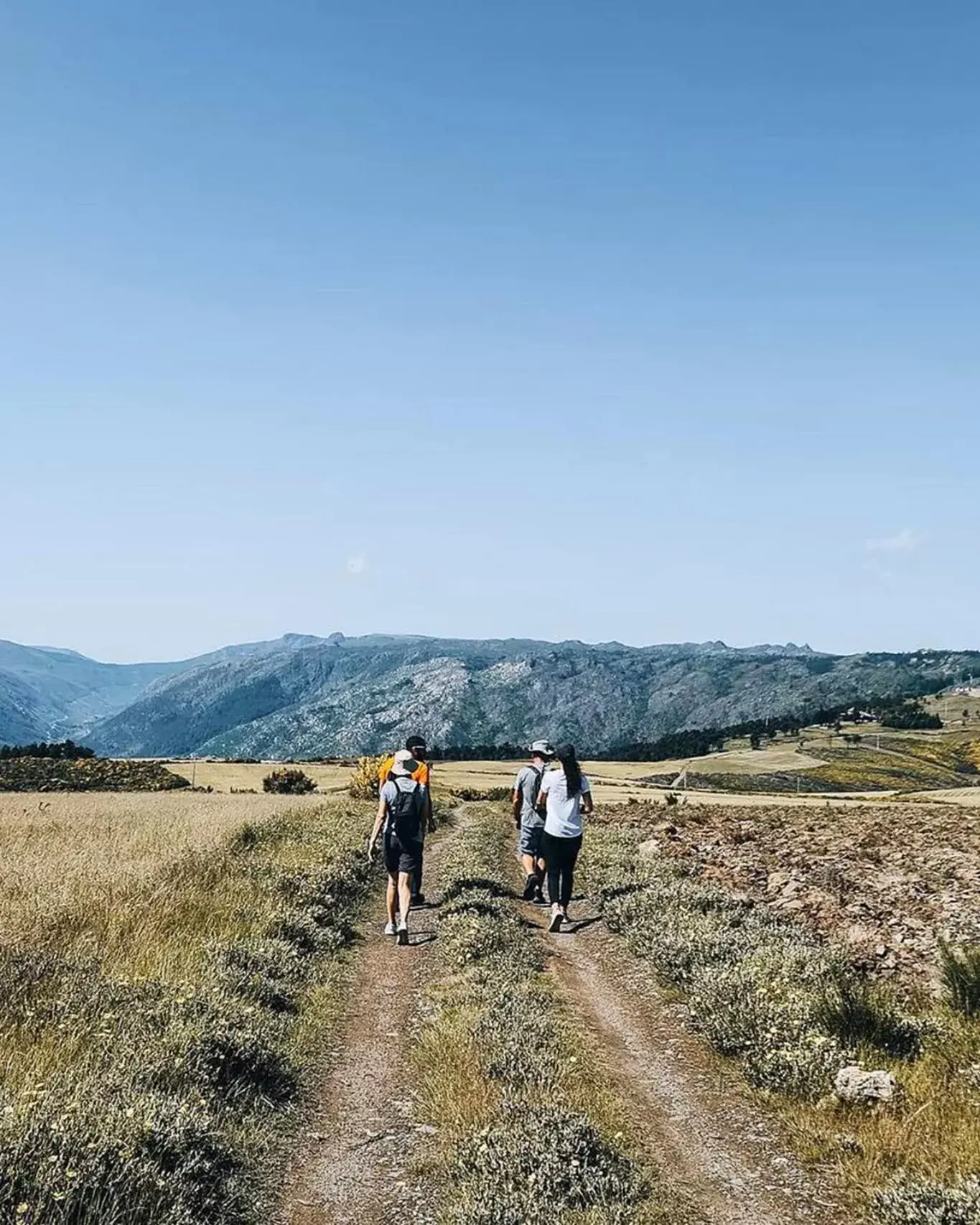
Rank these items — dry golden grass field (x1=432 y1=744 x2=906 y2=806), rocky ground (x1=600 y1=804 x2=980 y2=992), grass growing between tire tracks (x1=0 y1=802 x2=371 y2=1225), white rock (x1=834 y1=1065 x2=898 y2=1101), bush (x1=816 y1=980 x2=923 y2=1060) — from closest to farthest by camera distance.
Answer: grass growing between tire tracks (x1=0 y1=802 x2=371 y2=1225), white rock (x1=834 y1=1065 x2=898 y2=1101), bush (x1=816 y1=980 x2=923 y2=1060), rocky ground (x1=600 y1=804 x2=980 y2=992), dry golden grass field (x1=432 y1=744 x2=906 y2=806)

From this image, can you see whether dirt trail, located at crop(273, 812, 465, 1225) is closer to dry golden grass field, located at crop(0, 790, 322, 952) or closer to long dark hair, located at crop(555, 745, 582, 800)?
dry golden grass field, located at crop(0, 790, 322, 952)

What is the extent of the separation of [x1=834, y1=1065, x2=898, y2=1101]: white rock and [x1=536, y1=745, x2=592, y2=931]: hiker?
7.09 m

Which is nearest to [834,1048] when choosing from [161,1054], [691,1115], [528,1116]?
[691,1115]

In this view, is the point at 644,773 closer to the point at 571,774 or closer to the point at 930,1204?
the point at 571,774

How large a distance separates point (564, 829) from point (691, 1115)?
7.09m

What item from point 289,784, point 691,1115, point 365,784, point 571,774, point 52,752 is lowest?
point 289,784

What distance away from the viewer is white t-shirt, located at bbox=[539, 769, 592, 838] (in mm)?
14211

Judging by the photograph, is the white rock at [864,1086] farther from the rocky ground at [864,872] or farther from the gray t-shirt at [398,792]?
the gray t-shirt at [398,792]

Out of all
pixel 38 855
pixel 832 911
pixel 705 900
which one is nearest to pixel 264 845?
pixel 38 855

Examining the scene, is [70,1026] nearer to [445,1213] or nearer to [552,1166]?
[445,1213]

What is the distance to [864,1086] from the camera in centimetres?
700

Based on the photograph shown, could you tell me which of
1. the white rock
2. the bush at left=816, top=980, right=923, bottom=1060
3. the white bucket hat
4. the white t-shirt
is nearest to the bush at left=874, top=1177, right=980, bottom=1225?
the white rock

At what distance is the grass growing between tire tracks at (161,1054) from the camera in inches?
195

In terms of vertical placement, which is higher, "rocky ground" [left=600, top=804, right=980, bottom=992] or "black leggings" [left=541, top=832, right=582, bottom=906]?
"black leggings" [left=541, top=832, right=582, bottom=906]
